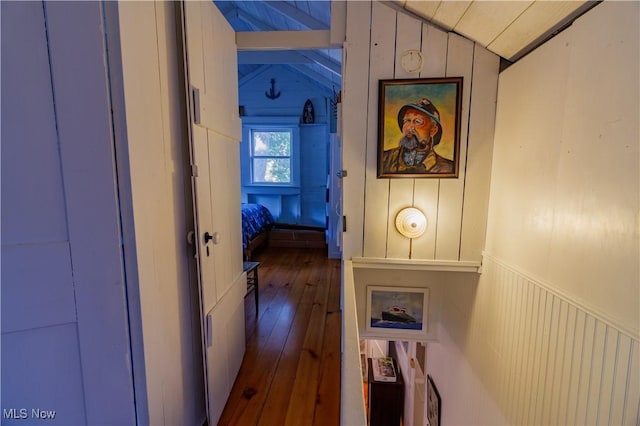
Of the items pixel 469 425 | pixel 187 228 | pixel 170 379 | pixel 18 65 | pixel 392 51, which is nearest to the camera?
pixel 18 65

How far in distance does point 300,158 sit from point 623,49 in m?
4.55

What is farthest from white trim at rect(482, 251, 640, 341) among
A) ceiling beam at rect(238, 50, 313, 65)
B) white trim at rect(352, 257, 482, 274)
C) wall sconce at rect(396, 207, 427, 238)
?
ceiling beam at rect(238, 50, 313, 65)

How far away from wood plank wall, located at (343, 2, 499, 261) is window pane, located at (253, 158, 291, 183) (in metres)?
3.61

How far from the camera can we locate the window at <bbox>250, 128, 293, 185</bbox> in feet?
17.5

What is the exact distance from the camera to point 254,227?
4418 millimetres

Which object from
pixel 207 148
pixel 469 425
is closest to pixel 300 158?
pixel 207 148

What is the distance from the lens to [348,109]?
183 centimetres

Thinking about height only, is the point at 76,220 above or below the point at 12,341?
above

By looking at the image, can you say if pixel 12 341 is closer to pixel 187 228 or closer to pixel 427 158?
pixel 187 228

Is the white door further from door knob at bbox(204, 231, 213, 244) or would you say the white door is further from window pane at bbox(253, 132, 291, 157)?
window pane at bbox(253, 132, 291, 157)

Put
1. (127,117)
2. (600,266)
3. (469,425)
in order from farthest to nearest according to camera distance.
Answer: (469,425) < (600,266) < (127,117)

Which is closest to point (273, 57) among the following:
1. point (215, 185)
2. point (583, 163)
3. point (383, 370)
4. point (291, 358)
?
point (215, 185)

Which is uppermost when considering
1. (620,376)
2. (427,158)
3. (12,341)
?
(427,158)

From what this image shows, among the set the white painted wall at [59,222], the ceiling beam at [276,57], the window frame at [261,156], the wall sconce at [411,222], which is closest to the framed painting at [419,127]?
the wall sconce at [411,222]
